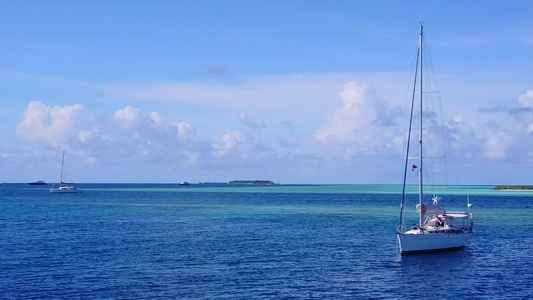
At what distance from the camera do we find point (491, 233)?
82875 mm

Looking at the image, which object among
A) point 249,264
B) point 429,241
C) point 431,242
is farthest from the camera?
point 431,242

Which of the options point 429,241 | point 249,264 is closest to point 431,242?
point 429,241

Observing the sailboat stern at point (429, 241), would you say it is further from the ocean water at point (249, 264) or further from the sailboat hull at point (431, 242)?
the ocean water at point (249, 264)

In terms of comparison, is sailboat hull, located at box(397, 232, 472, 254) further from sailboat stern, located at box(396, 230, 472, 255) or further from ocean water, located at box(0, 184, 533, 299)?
ocean water, located at box(0, 184, 533, 299)

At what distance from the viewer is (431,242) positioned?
6250 cm

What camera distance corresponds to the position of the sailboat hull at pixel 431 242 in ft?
198

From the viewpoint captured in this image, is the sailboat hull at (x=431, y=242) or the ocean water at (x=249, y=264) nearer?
the ocean water at (x=249, y=264)

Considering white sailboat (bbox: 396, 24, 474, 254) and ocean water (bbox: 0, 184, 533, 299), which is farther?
white sailboat (bbox: 396, 24, 474, 254)

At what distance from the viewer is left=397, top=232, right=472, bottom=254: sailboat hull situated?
60.4 metres

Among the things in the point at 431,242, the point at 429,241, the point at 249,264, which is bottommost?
the point at 249,264

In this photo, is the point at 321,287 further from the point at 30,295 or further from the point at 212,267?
the point at 30,295

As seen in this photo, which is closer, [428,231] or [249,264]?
[249,264]

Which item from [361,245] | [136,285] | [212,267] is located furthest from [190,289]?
[361,245]

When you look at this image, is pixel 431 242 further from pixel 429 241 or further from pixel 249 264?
pixel 249 264
